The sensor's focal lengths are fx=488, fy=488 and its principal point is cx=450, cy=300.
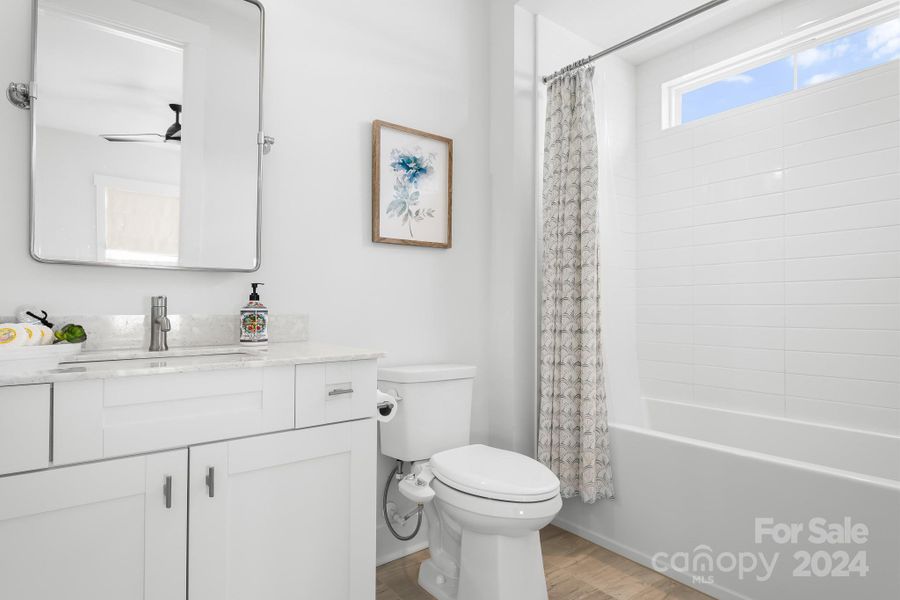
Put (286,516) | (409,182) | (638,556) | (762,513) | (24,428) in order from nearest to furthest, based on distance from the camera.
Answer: (24,428) < (286,516) < (762,513) < (638,556) < (409,182)

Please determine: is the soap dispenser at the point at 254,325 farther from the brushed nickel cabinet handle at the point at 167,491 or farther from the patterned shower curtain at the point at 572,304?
the patterned shower curtain at the point at 572,304

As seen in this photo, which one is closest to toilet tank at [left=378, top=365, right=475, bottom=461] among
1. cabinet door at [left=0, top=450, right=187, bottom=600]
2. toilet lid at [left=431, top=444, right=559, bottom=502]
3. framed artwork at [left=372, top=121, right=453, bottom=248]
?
toilet lid at [left=431, top=444, right=559, bottom=502]

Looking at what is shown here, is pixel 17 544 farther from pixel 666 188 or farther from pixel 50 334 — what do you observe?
pixel 666 188

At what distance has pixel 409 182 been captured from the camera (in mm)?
2100

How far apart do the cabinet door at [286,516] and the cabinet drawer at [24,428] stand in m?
0.28

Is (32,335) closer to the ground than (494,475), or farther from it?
farther from it

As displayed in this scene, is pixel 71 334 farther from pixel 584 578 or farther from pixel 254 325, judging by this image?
pixel 584 578

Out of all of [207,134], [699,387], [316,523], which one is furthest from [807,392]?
[207,134]

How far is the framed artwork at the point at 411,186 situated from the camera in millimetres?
1994

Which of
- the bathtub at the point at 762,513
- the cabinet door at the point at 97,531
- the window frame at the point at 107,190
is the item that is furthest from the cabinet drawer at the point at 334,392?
the bathtub at the point at 762,513

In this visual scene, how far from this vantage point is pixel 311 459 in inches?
51.2

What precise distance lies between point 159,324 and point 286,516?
2.18ft

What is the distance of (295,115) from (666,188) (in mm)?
2141

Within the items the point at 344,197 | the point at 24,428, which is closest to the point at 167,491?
the point at 24,428
